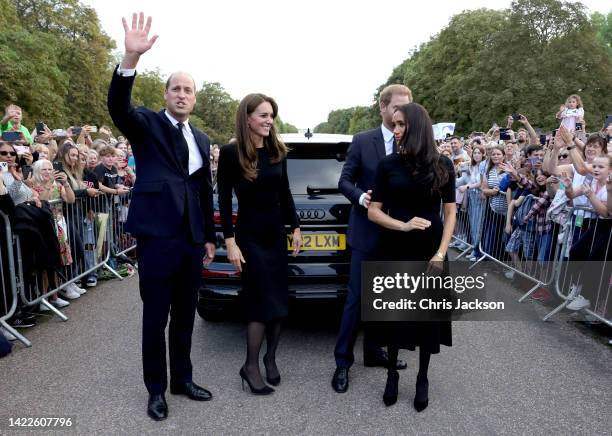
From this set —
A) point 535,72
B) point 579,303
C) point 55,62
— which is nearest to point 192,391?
point 579,303

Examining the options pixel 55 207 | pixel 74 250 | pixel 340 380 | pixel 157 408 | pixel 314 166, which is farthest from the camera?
pixel 74 250

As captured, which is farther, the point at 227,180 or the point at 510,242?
the point at 510,242

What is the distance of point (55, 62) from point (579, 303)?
112ft

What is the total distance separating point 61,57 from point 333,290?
40298 millimetres

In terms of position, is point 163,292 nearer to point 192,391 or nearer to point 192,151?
point 192,391

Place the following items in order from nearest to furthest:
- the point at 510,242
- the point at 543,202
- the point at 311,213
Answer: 1. the point at 311,213
2. the point at 543,202
3. the point at 510,242

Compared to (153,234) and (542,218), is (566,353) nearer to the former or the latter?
(542,218)

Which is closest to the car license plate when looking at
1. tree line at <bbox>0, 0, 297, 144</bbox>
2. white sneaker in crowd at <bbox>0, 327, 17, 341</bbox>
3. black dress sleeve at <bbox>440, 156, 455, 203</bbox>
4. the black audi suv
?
the black audi suv

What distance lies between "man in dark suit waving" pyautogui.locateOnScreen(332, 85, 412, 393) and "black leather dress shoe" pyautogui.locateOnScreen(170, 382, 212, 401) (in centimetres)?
94

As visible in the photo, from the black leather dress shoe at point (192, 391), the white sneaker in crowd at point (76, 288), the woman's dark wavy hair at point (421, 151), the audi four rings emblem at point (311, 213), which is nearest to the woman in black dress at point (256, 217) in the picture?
the black leather dress shoe at point (192, 391)

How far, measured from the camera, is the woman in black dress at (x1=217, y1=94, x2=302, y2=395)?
3.62 meters

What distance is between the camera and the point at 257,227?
3693 mm

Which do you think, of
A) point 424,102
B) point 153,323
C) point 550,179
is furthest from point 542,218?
point 424,102

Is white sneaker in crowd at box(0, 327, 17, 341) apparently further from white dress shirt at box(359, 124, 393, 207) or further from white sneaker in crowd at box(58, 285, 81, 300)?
white dress shirt at box(359, 124, 393, 207)
